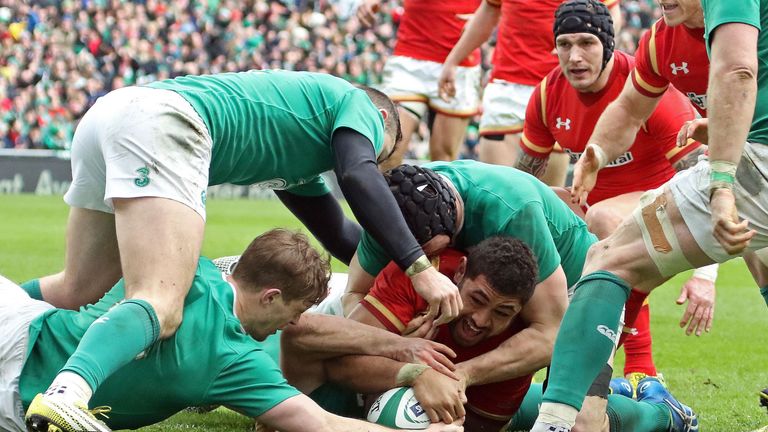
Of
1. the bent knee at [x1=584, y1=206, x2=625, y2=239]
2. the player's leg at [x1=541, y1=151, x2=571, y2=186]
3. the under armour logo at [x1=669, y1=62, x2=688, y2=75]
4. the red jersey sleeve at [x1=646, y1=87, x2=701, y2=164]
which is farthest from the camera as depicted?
the player's leg at [x1=541, y1=151, x2=571, y2=186]

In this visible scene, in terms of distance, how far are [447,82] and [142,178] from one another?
528cm

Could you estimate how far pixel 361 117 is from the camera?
484cm

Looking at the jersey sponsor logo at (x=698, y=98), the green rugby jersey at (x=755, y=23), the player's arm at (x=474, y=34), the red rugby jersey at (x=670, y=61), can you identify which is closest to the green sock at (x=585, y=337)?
the green rugby jersey at (x=755, y=23)

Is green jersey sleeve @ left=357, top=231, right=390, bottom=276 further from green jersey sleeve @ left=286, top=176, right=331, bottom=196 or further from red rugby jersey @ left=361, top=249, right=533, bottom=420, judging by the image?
green jersey sleeve @ left=286, top=176, right=331, bottom=196

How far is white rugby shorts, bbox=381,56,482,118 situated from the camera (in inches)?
398

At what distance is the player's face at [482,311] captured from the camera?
14.9ft

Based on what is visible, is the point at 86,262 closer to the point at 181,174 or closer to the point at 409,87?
the point at 181,174

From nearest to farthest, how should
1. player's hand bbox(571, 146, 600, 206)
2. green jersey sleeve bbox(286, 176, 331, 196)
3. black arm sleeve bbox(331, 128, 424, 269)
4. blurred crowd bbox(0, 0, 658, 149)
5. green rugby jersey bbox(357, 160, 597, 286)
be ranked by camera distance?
black arm sleeve bbox(331, 128, 424, 269) < green rugby jersey bbox(357, 160, 597, 286) < player's hand bbox(571, 146, 600, 206) < green jersey sleeve bbox(286, 176, 331, 196) < blurred crowd bbox(0, 0, 658, 149)

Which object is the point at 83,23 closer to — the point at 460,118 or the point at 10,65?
the point at 10,65

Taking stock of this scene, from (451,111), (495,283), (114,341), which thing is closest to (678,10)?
(495,283)

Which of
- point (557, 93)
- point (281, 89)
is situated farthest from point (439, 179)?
point (557, 93)

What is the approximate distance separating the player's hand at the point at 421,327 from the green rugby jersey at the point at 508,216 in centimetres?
43

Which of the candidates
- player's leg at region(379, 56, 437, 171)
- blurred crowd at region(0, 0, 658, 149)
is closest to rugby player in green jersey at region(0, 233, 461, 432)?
player's leg at region(379, 56, 437, 171)

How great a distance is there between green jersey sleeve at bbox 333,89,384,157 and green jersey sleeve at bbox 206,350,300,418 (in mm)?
1114
